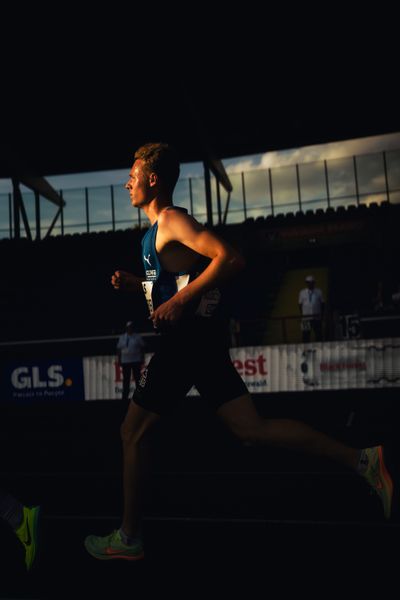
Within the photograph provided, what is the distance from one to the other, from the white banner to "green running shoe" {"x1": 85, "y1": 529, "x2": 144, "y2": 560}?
28.1 feet

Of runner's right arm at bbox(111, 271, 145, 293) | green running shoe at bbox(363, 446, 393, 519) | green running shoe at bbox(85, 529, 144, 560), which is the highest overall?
runner's right arm at bbox(111, 271, 145, 293)

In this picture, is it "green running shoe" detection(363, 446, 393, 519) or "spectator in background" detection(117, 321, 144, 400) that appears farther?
"spectator in background" detection(117, 321, 144, 400)

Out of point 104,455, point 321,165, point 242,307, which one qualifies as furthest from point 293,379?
point 321,165

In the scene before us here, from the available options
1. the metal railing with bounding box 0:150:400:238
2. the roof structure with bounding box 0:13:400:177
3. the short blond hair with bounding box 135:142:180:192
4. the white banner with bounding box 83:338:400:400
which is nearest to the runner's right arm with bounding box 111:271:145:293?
the short blond hair with bounding box 135:142:180:192

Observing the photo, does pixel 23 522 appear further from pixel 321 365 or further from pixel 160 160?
pixel 321 365

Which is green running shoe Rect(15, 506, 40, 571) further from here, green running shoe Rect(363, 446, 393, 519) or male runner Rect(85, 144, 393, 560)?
green running shoe Rect(363, 446, 393, 519)

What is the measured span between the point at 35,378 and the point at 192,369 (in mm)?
10680

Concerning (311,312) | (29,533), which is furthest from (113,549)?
(311,312)

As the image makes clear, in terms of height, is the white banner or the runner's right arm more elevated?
the runner's right arm

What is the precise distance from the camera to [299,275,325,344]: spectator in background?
43.6ft

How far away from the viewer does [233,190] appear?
2375cm

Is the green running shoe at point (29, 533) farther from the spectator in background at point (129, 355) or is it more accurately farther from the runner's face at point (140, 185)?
the spectator in background at point (129, 355)

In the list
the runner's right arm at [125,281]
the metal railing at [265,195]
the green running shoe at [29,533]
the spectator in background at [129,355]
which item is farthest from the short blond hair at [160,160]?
the metal railing at [265,195]

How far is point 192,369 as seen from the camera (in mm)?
2758
